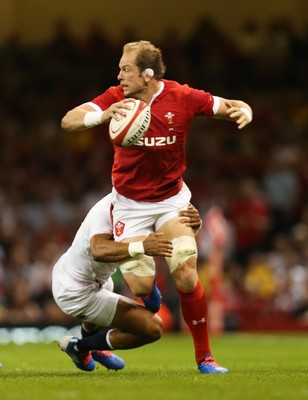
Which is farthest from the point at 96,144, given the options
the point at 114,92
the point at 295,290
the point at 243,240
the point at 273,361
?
the point at 114,92

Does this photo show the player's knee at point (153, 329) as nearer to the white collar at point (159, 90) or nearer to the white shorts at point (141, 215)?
the white shorts at point (141, 215)

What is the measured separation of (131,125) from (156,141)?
561 millimetres

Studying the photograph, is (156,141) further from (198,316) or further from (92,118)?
(198,316)

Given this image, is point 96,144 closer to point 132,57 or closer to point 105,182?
point 105,182

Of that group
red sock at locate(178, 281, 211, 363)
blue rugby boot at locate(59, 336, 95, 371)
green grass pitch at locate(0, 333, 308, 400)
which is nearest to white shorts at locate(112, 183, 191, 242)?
red sock at locate(178, 281, 211, 363)

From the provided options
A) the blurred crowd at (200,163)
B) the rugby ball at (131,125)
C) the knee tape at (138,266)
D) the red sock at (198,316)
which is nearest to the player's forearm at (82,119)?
the rugby ball at (131,125)

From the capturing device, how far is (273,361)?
35.6 feet

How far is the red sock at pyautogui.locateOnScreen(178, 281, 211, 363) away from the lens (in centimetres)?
883

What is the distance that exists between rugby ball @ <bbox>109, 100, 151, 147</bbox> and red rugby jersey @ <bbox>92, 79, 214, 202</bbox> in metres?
0.41

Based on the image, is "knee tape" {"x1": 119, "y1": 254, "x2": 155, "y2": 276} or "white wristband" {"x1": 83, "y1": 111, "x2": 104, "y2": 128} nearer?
"white wristband" {"x1": 83, "y1": 111, "x2": 104, "y2": 128}

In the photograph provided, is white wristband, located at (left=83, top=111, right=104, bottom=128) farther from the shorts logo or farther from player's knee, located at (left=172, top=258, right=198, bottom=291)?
player's knee, located at (left=172, top=258, right=198, bottom=291)

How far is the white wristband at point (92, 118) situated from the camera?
27.7ft

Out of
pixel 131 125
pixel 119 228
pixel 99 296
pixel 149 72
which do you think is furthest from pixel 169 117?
pixel 99 296

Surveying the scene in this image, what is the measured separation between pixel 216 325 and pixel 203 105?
8976 millimetres
